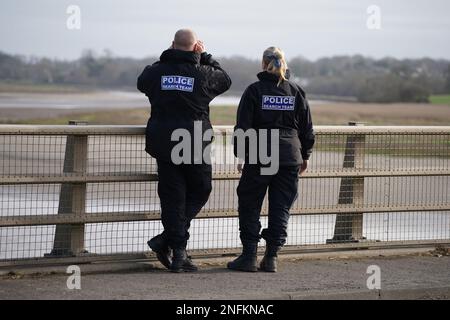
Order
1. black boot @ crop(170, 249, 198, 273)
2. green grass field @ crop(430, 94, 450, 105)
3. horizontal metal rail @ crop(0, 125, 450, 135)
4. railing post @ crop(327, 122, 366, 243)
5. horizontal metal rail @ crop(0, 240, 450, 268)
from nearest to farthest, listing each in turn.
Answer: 1. horizontal metal rail @ crop(0, 125, 450, 135)
2. horizontal metal rail @ crop(0, 240, 450, 268)
3. black boot @ crop(170, 249, 198, 273)
4. railing post @ crop(327, 122, 366, 243)
5. green grass field @ crop(430, 94, 450, 105)

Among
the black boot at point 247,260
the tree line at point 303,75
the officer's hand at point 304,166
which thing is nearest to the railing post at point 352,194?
the officer's hand at point 304,166

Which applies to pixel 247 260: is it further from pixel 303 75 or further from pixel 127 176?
pixel 303 75

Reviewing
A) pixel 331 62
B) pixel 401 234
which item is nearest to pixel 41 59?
pixel 331 62

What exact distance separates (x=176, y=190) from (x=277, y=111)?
1.18 meters

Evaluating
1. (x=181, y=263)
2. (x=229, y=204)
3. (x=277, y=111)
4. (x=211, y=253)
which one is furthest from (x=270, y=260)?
(x=229, y=204)

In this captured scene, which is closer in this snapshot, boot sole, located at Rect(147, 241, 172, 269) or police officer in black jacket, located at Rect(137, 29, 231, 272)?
police officer in black jacket, located at Rect(137, 29, 231, 272)

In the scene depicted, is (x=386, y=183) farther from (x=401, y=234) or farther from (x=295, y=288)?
(x=295, y=288)

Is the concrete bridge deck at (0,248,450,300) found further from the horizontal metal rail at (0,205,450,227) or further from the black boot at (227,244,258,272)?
the horizontal metal rail at (0,205,450,227)

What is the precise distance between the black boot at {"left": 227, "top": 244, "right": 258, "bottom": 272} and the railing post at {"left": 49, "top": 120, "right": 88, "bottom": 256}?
1482mm

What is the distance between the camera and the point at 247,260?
31.5ft

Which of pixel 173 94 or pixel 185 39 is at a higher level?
pixel 185 39

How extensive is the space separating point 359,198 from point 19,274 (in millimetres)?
3719

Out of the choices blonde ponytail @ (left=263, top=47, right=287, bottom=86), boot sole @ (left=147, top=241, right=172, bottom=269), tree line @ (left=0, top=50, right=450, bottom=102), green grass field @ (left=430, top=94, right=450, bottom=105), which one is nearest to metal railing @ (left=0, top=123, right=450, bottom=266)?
boot sole @ (left=147, top=241, right=172, bottom=269)

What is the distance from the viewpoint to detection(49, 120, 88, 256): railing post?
31.0 feet
